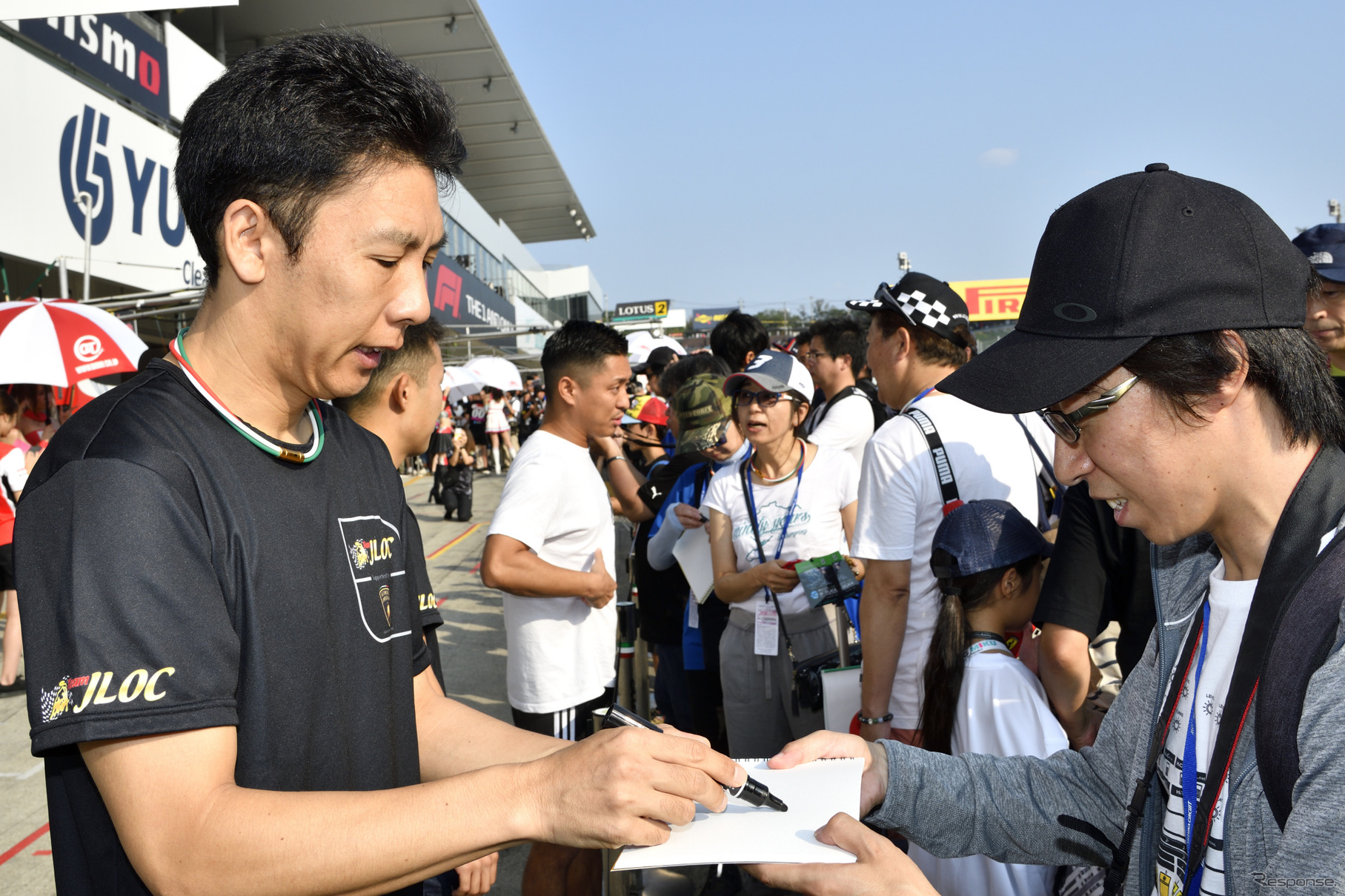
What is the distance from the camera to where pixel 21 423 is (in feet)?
23.2

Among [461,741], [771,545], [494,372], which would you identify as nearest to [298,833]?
[461,741]

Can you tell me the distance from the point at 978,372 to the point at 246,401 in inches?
50.0

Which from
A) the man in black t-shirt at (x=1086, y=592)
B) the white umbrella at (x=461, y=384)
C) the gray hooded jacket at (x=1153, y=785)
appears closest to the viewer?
the gray hooded jacket at (x=1153, y=785)

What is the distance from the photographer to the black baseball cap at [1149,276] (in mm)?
1312

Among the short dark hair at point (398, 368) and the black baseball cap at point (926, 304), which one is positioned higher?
the black baseball cap at point (926, 304)

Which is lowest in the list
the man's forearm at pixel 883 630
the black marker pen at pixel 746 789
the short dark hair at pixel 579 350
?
the man's forearm at pixel 883 630

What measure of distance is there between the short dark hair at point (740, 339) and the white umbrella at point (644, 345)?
3.63 metres

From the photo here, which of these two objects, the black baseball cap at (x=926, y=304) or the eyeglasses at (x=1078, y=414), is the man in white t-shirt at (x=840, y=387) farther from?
the eyeglasses at (x=1078, y=414)

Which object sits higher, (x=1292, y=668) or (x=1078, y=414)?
(x=1078, y=414)

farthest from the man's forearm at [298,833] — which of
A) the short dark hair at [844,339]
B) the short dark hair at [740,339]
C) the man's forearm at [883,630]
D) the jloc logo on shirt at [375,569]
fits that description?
the short dark hair at [740,339]

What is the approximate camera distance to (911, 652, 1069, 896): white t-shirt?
93.9 inches

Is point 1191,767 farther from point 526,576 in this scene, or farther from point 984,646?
point 526,576

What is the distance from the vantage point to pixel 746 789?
1591mm

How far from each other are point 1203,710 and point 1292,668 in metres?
0.33
